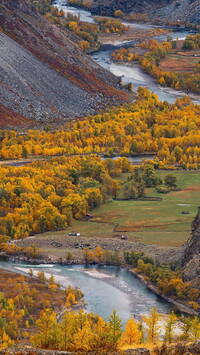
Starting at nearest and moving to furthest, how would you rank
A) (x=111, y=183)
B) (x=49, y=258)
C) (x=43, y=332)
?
(x=43, y=332)
(x=49, y=258)
(x=111, y=183)

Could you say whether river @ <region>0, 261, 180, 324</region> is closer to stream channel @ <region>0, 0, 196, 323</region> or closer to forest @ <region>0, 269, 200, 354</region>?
stream channel @ <region>0, 0, 196, 323</region>

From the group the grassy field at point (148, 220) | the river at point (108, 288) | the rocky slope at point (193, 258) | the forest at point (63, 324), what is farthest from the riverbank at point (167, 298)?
the grassy field at point (148, 220)

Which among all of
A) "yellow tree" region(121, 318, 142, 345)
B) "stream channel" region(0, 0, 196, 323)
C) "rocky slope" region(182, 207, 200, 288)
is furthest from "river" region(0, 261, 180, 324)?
"yellow tree" region(121, 318, 142, 345)

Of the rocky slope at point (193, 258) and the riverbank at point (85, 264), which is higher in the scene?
the rocky slope at point (193, 258)

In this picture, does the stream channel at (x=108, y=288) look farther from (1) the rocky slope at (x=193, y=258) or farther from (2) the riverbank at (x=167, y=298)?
(1) the rocky slope at (x=193, y=258)

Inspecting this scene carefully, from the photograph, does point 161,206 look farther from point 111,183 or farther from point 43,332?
point 43,332

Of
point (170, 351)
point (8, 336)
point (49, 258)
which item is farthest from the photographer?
point (49, 258)

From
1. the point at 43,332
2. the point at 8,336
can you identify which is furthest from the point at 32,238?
the point at 43,332

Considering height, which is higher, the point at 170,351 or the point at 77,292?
the point at 170,351
